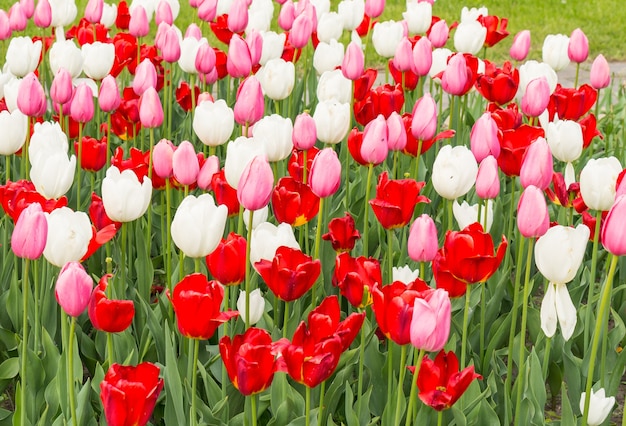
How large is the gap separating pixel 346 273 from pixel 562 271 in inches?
17.8

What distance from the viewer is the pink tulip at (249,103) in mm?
2906

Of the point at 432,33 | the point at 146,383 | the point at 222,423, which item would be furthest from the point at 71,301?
the point at 432,33

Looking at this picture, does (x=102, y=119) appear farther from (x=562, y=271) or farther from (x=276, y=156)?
(x=562, y=271)

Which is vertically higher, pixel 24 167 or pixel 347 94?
pixel 347 94

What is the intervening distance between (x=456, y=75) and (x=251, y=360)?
171 cm

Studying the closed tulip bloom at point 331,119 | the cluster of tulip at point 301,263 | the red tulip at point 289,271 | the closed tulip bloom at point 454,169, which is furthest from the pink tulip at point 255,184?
the closed tulip bloom at point 331,119

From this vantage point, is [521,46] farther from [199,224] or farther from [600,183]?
[199,224]

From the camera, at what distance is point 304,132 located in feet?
8.84

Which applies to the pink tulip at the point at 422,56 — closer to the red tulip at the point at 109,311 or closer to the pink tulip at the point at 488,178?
the pink tulip at the point at 488,178

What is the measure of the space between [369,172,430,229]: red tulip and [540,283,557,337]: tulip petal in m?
0.46

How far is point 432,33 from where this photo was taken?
160 inches

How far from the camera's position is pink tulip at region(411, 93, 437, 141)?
112 inches

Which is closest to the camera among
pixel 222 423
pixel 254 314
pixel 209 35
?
pixel 222 423

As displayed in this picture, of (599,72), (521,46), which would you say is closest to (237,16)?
(521,46)
